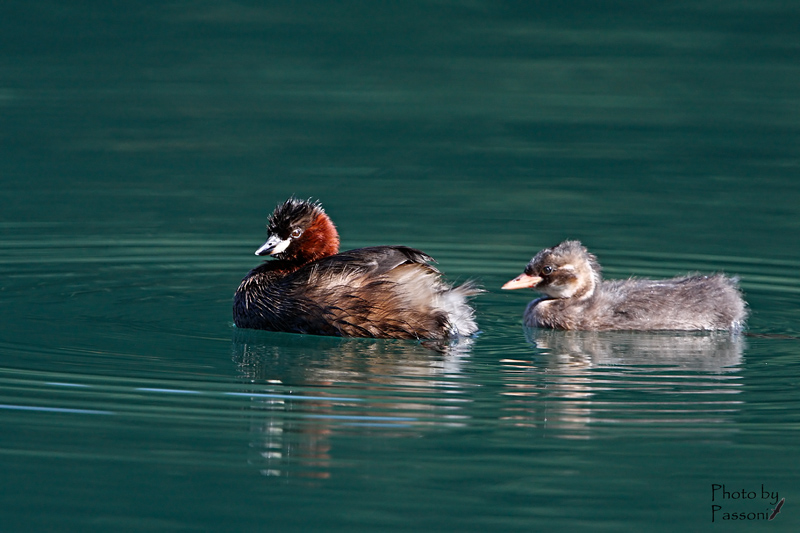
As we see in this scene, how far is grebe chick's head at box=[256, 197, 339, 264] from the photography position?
866 centimetres

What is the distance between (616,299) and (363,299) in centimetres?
171

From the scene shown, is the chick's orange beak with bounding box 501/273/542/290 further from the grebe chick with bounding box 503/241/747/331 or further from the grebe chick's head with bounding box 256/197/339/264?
the grebe chick's head with bounding box 256/197/339/264

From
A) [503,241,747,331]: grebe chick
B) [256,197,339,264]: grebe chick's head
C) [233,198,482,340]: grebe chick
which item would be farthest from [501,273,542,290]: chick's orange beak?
[256,197,339,264]: grebe chick's head

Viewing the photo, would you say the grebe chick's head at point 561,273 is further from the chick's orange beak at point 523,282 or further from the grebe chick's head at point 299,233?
the grebe chick's head at point 299,233

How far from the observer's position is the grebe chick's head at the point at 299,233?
28.4ft

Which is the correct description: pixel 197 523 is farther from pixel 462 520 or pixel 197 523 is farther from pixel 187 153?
pixel 187 153

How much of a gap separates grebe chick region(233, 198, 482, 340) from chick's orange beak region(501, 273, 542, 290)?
20.0 inches

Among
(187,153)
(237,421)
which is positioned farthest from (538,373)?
(187,153)

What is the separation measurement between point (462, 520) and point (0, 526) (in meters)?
1.61

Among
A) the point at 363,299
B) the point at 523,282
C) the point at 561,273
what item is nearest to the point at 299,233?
the point at 363,299

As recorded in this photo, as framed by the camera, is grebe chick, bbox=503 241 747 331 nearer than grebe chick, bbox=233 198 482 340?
No

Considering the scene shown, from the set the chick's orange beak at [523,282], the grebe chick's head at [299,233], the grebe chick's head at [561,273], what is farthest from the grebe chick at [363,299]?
the grebe chick's head at [561,273]

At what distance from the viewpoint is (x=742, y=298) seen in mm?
9000

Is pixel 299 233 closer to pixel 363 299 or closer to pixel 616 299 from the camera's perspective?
pixel 363 299
